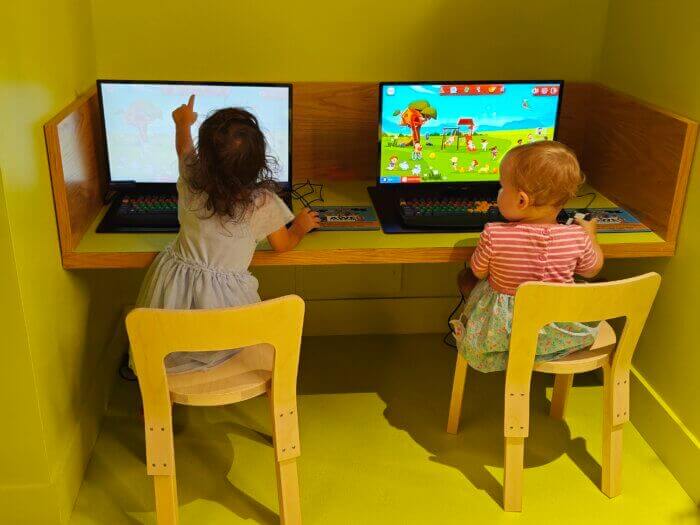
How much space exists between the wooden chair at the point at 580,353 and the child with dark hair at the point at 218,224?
0.63m

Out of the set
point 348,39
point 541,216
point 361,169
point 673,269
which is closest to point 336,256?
point 541,216

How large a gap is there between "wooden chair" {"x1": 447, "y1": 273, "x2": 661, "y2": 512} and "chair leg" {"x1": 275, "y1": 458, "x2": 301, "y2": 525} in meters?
0.54

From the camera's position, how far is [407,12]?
2322 mm

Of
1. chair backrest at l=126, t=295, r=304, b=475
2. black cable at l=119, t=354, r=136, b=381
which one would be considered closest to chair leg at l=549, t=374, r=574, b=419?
chair backrest at l=126, t=295, r=304, b=475

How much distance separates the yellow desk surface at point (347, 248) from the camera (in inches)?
73.7

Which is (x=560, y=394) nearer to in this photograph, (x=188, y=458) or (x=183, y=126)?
(x=188, y=458)

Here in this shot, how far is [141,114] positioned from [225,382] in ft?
2.83

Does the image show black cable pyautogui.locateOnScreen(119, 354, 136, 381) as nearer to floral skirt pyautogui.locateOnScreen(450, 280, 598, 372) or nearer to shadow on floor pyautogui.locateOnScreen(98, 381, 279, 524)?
shadow on floor pyautogui.locateOnScreen(98, 381, 279, 524)

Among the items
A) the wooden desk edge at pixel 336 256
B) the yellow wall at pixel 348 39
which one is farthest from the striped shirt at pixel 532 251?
the yellow wall at pixel 348 39

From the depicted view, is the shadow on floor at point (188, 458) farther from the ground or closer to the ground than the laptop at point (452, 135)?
closer to the ground

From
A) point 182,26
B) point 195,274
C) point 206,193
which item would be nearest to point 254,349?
point 195,274

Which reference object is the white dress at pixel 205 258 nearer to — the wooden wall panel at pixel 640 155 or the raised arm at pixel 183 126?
the raised arm at pixel 183 126

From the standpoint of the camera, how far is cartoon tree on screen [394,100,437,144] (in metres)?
2.18

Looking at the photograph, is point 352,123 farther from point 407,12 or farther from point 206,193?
point 206,193
